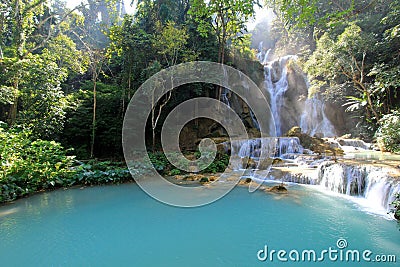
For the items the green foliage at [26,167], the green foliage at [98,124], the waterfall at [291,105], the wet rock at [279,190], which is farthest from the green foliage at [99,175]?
the waterfall at [291,105]

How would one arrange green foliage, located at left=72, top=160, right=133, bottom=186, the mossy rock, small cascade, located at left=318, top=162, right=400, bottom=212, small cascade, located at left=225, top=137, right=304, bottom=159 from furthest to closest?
small cascade, located at left=225, top=137, right=304, bottom=159 < the mossy rock < green foliage, located at left=72, top=160, right=133, bottom=186 < small cascade, located at left=318, top=162, right=400, bottom=212

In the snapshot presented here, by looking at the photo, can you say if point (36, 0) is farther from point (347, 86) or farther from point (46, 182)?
point (347, 86)

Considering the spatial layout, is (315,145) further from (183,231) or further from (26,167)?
(26,167)

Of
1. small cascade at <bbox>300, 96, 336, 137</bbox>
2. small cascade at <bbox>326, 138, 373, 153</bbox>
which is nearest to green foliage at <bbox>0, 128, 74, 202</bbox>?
small cascade at <bbox>326, 138, 373, 153</bbox>

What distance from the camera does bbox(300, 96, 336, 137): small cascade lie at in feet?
53.0

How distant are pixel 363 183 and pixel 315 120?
12.0 meters

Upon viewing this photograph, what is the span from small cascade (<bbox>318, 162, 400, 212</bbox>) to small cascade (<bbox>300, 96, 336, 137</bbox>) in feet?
34.9

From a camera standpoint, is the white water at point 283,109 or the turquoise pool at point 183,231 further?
the white water at point 283,109

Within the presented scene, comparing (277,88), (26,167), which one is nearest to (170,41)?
(26,167)

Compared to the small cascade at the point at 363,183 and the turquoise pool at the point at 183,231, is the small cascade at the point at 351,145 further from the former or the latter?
the turquoise pool at the point at 183,231

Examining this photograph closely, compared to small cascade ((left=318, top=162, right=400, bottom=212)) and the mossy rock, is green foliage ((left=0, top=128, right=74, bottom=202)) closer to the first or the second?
small cascade ((left=318, top=162, right=400, bottom=212))

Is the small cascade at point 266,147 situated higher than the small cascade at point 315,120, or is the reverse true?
the small cascade at point 315,120

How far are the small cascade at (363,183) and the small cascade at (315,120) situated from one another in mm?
10633

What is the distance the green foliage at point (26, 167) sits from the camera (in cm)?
521
